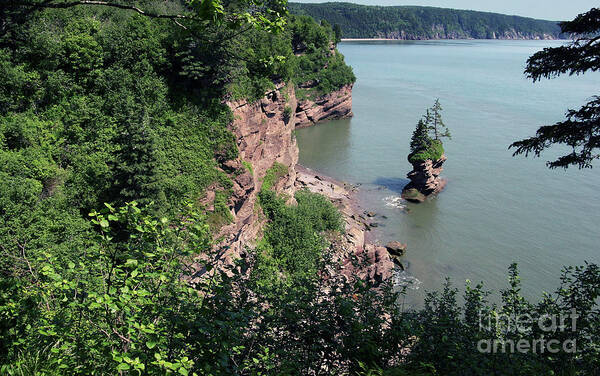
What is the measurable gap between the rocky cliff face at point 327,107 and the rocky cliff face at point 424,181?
2989cm

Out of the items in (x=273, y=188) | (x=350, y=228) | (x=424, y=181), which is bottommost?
(x=350, y=228)

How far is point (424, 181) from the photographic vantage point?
4062cm

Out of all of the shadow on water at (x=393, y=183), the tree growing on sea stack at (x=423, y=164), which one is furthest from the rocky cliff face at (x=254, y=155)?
the shadow on water at (x=393, y=183)

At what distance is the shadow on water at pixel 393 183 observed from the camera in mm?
44062

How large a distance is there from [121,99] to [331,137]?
4275cm

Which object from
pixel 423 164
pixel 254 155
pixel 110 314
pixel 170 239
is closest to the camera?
pixel 110 314

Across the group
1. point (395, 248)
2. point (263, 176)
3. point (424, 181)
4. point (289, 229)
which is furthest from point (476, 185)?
point (263, 176)

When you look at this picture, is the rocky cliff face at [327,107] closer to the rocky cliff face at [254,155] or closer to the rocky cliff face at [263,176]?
the rocky cliff face at [263,176]

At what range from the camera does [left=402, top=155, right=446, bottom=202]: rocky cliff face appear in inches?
1593

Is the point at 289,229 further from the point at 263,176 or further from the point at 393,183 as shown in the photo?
the point at 393,183

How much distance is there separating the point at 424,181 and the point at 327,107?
33.8 m

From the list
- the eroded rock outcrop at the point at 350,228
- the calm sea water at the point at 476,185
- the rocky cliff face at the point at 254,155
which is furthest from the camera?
the calm sea water at the point at 476,185

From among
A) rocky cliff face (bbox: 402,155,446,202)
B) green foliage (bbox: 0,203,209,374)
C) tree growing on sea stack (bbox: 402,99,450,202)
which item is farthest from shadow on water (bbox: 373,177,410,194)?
green foliage (bbox: 0,203,209,374)

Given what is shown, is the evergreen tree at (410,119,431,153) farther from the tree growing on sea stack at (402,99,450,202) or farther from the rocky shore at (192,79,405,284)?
the rocky shore at (192,79,405,284)
